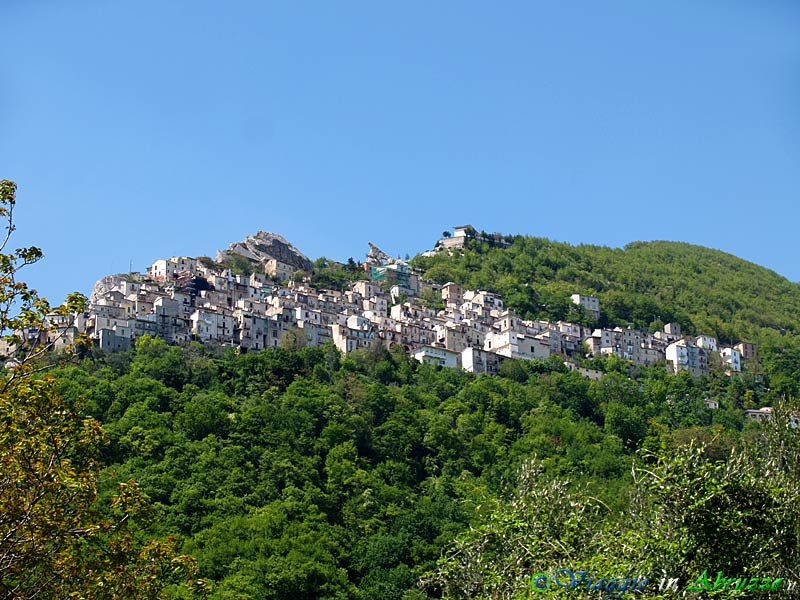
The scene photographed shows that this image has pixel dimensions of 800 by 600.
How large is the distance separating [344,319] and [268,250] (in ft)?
62.4

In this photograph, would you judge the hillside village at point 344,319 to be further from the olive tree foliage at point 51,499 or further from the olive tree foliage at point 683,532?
the olive tree foliage at point 51,499

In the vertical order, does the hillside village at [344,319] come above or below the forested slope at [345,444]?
above

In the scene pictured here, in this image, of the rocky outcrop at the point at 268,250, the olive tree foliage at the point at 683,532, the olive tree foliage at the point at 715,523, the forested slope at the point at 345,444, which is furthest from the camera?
the rocky outcrop at the point at 268,250

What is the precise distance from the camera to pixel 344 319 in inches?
3420

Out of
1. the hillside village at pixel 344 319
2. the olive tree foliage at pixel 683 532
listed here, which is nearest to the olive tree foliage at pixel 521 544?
the olive tree foliage at pixel 683 532

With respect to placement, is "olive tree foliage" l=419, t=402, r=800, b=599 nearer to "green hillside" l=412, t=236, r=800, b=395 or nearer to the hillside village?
the hillside village

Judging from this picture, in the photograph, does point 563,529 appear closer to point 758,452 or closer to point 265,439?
point 758,452

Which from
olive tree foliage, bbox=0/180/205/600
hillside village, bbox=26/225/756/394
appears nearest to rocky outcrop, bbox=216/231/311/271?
hillside village, bbox=26/225/756/394

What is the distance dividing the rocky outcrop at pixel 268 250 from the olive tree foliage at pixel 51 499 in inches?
3302

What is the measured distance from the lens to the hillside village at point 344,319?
78.6 m

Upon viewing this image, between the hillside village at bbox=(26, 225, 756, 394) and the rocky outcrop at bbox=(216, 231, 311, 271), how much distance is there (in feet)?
0.39

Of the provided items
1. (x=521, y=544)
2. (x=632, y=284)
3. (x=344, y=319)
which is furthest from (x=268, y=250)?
(x=521, y=544)

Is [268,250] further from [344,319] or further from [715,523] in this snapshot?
[715,523]

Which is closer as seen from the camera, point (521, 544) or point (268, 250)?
point (521, 544)
